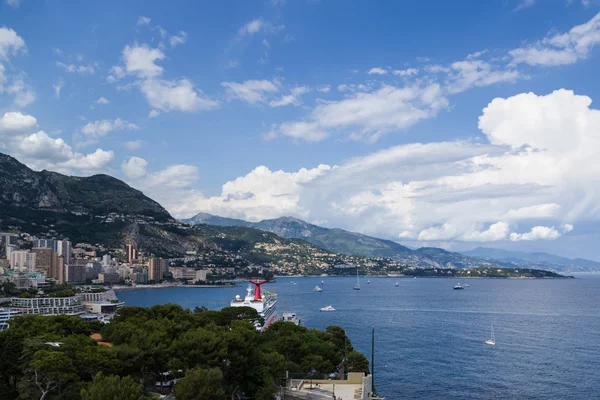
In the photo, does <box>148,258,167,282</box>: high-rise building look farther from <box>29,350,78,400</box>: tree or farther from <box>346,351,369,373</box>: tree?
<box>29,350,78,400</box>: tree

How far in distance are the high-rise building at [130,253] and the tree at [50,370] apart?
517 feet

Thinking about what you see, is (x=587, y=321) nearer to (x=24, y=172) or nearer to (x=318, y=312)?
(x=318, y=312)

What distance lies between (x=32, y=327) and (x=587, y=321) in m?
71.7

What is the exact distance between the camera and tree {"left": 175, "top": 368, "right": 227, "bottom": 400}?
19688 millimetres

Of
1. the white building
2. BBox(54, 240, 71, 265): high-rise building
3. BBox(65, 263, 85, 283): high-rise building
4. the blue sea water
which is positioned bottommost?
the blue sea water

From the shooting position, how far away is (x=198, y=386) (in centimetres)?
1994

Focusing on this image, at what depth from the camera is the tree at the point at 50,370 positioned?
19531 millimetres

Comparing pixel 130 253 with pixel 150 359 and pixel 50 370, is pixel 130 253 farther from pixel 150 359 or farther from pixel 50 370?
pixel 50 370

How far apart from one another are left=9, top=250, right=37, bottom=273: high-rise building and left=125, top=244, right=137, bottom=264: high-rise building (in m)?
49.9

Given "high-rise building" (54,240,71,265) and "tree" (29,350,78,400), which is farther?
"high-rise building" (54,240,71,265)

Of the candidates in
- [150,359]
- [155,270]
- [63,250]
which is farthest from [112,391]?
[155,270]

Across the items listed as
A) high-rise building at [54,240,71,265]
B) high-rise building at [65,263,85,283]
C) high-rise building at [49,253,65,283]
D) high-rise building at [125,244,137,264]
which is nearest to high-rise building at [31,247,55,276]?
high-rise building at [49,253,65,283]

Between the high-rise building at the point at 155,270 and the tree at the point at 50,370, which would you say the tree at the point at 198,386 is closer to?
the tree at the point at 50,370

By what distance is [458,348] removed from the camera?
52.2 metres
